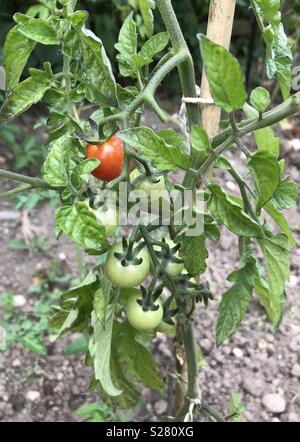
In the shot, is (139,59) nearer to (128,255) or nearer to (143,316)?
(128,255)

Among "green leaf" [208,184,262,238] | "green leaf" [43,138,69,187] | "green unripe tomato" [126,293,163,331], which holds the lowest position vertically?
"green unripe tomato" [126,293,163,331]

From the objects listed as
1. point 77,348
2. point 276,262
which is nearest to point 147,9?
point 276,262

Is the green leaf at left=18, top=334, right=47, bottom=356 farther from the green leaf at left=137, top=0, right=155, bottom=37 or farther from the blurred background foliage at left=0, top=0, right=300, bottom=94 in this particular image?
the blurred background foliage at left=0, top=0, right=300, bottom=94

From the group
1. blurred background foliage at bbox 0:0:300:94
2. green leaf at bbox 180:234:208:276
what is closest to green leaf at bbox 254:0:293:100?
green leaf at bbox 180:234:208:276

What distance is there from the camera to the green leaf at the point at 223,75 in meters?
0.54

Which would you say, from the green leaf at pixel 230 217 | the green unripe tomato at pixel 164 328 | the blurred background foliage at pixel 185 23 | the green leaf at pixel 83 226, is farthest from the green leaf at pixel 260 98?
the blurred background foliage at pixel 185 23

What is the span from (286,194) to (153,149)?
0.62 feet

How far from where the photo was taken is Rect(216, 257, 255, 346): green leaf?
2.71 ft

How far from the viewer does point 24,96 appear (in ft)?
2.48

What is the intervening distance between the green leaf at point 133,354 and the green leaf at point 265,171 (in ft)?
1.48

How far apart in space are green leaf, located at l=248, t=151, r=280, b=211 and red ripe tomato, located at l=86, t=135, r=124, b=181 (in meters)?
0.19

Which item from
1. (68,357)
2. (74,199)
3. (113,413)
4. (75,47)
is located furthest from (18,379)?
(75,47)

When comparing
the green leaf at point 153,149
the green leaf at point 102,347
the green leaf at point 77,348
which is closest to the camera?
the green leaf at point 153,149

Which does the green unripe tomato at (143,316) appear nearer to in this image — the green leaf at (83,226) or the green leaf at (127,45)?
the green leaf at (83,226)
